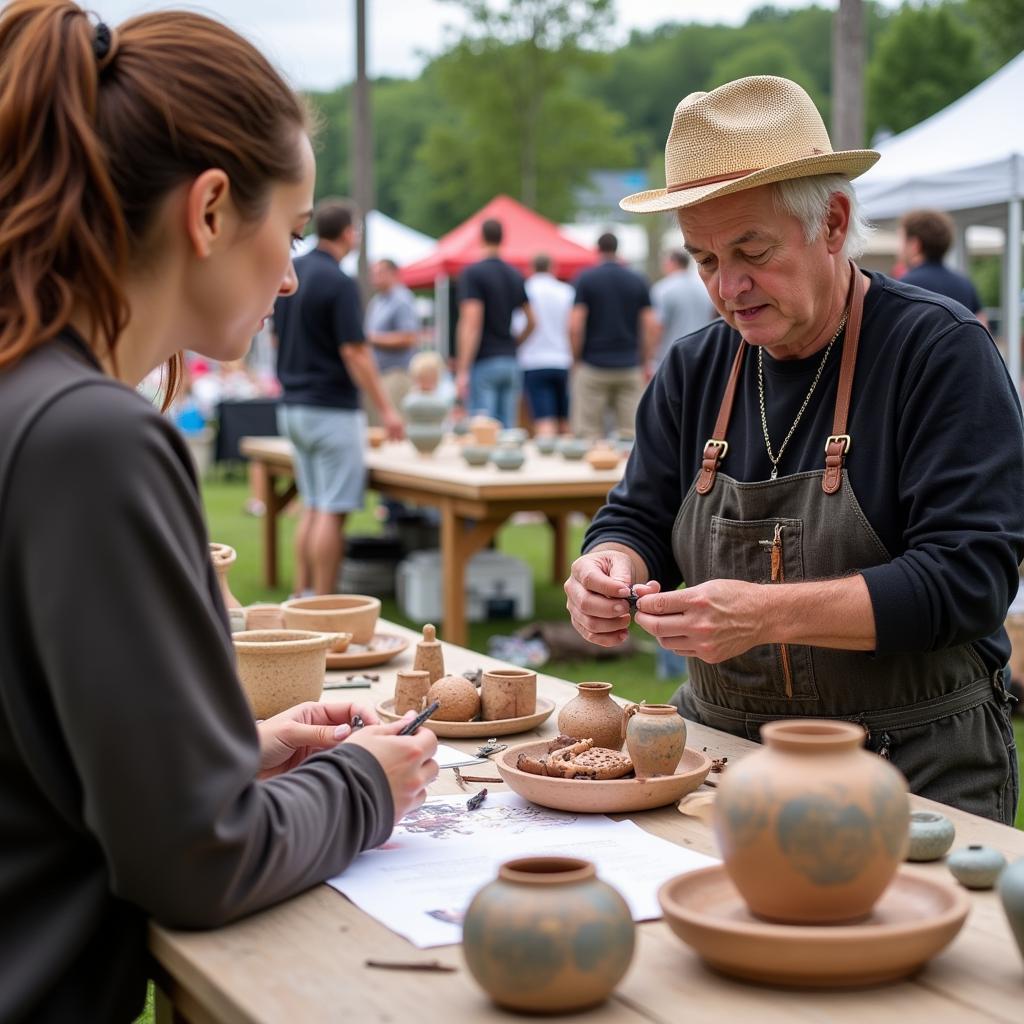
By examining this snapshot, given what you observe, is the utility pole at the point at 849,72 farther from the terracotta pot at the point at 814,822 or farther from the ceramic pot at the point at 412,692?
the terracotta pot at the point at 814,822

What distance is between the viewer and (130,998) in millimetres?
1446

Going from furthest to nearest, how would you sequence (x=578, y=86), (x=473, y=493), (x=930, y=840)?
1. (x=578, y=86)
2. (x=473, y=493)
3. (x=930, y=840)

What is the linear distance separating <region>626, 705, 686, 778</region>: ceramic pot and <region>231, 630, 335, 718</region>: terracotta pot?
72 centimetres

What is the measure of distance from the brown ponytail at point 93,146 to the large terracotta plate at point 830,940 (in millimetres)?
870

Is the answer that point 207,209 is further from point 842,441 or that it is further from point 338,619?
point 338,619

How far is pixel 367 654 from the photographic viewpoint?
9.47 ft

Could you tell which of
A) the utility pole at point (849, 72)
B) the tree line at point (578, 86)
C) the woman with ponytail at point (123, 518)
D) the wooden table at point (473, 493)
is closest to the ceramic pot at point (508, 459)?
the wooden table at point (473, 493)

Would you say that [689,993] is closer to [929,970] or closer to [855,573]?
[929,970]

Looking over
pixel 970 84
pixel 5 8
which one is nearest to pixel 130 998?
pixel 5 8

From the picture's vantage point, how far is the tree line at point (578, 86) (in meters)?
32.8

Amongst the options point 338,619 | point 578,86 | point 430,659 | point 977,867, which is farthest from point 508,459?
point 578,86

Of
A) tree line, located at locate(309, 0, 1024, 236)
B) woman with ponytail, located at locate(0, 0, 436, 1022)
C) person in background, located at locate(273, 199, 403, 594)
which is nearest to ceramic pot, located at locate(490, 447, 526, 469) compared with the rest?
person in background, located at locate(273, 199, 403, 594)

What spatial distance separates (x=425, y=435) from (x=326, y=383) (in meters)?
0.67

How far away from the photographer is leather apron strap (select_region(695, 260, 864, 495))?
7.59 feet
